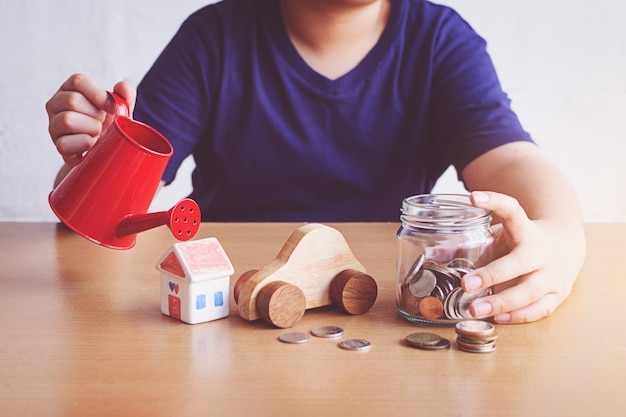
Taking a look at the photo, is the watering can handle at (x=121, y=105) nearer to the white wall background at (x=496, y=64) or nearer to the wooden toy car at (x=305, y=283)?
the wooden toy car at (x=305, y=283)

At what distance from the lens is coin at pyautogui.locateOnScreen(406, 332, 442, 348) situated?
1.95ft

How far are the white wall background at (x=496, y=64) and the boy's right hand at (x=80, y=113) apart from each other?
1250 millimetres

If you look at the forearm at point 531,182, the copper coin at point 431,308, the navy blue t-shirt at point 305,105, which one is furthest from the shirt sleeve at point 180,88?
the copper coin at point 431,308

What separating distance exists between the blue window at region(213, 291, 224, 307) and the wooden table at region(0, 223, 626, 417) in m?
0.02

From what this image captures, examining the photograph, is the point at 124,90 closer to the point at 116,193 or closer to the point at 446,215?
the point at 116,193

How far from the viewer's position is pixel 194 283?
2.12 ft

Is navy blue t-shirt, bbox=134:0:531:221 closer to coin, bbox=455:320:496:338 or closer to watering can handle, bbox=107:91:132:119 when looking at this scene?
watering can handle, bbox=107:91:132:119

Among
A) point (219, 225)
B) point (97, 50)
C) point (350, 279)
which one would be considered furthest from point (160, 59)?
point (97, 50)

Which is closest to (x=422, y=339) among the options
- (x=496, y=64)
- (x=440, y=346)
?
(x=440, y=346)

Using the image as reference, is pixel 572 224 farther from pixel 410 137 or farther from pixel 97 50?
pixel 97 50

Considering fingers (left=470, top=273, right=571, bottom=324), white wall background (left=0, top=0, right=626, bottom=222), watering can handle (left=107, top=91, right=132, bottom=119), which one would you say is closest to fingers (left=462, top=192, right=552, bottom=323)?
fingers (left=470, top=273, right=571, bottom=324)

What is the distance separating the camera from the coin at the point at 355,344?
59 centimetres

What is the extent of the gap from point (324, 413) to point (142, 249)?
50cm

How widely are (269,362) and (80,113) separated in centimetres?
44
